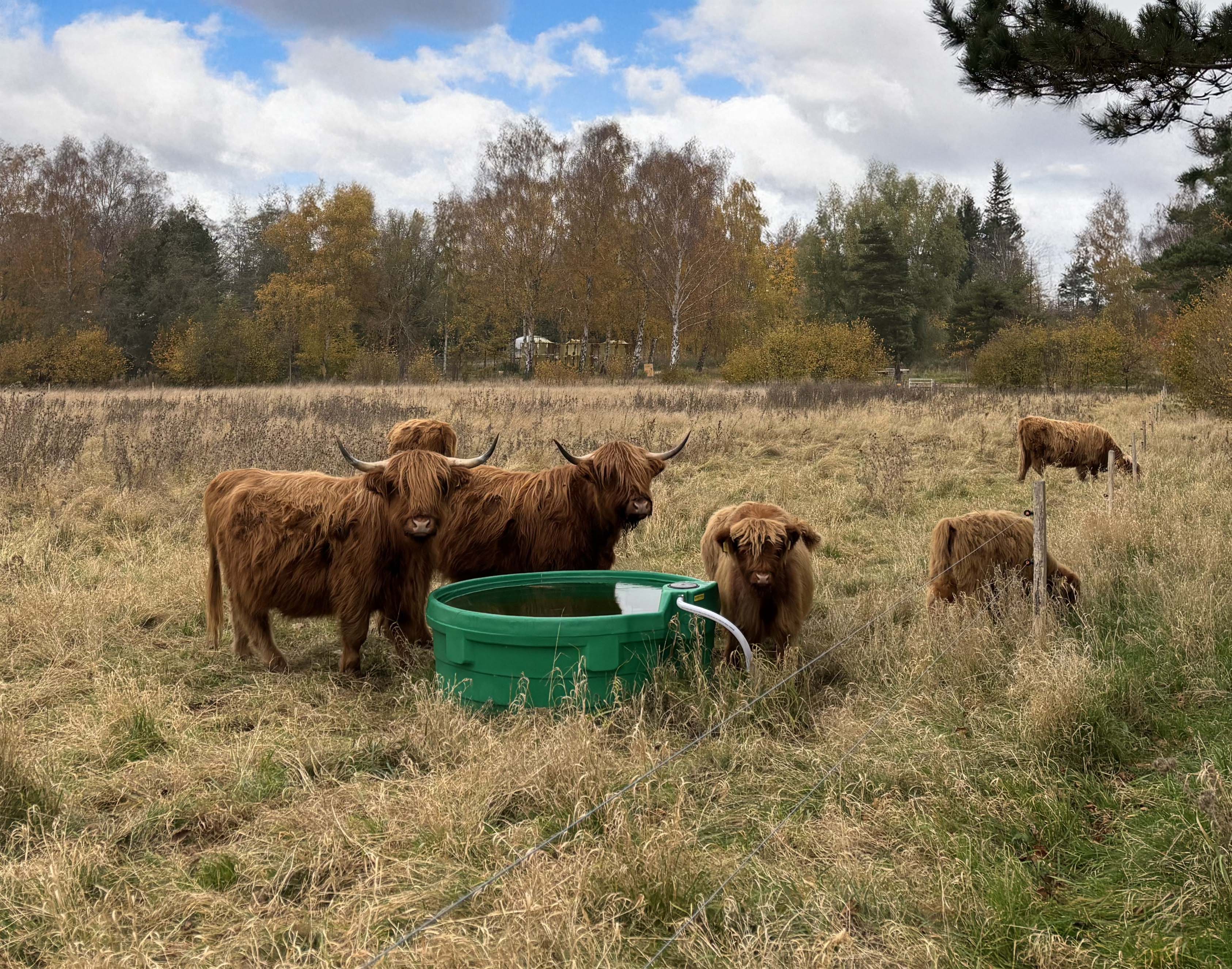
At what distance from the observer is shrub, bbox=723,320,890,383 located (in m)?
27.7

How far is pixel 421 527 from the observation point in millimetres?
4469

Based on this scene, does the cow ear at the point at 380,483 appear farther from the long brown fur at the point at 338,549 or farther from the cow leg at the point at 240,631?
the cow leg at the point at 240,631

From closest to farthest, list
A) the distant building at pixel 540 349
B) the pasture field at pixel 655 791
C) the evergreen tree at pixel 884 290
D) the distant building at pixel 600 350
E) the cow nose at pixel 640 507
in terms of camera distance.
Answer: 1. the pasture field at pixel 655 791
2. the cow nose at pixel 640 507
3. the distant building at pixel 600 350
4. the evergreen tree at pixel 884 290
5. the distant building at pixel 540 349

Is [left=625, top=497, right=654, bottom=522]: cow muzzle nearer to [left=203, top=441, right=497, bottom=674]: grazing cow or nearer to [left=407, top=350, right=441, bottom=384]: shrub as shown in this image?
[left=203, top=441, right=497, bottom=674]: grazing cow

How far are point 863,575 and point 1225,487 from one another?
16.1 ft

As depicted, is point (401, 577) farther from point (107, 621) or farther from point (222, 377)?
point (222, 377)

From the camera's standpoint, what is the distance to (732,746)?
3490 mm

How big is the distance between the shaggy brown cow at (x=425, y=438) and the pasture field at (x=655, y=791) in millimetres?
1420

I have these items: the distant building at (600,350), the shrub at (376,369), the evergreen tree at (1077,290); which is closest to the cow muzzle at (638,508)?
the distant building at (600,350)

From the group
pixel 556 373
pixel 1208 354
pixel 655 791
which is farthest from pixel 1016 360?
pixel 655 791

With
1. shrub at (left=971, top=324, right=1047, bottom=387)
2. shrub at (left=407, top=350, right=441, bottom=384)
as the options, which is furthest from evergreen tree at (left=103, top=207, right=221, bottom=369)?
shrub at (left=971, top=324, right=1047, bottom=387)

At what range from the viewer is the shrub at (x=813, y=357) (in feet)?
90.7

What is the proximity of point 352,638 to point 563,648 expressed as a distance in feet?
4.96

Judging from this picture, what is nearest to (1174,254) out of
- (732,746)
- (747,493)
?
(747,493)
